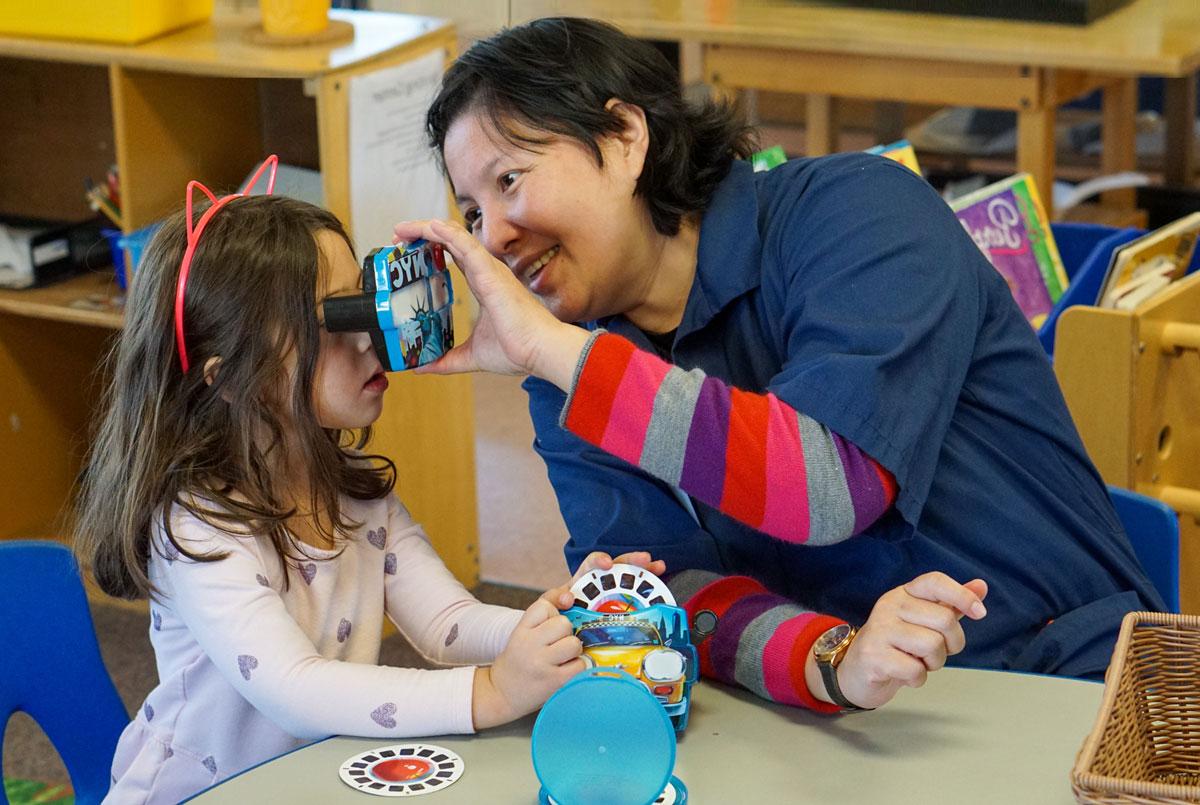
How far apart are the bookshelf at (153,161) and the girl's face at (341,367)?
2.86 feet

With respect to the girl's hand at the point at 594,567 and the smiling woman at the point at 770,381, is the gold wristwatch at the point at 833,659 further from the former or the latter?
the girl's hand at the point at 594,567

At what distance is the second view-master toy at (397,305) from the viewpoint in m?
1.11

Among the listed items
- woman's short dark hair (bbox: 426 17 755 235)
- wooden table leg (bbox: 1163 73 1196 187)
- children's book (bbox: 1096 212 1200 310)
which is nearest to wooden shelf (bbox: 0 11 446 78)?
woman's short dark hair (bbox: 426 17 755 235)

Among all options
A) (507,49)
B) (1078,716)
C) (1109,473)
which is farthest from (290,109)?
(1078,716)

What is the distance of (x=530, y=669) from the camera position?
1027 millimetres

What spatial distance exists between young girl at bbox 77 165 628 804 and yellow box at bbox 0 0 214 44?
1.07 meters

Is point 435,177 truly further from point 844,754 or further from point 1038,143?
point 844,754

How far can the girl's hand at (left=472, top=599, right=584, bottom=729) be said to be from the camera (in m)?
1.02

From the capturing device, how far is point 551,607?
106cm

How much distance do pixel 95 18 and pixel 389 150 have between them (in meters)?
0.49

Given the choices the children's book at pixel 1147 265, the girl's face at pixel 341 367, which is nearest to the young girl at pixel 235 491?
the girl's face at pixel 341 367

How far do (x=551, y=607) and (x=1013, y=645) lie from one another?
16.2 inches

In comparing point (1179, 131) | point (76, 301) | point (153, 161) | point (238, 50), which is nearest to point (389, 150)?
point (238, 50)

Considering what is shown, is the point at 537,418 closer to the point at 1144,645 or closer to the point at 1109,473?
the point at 1144,645
